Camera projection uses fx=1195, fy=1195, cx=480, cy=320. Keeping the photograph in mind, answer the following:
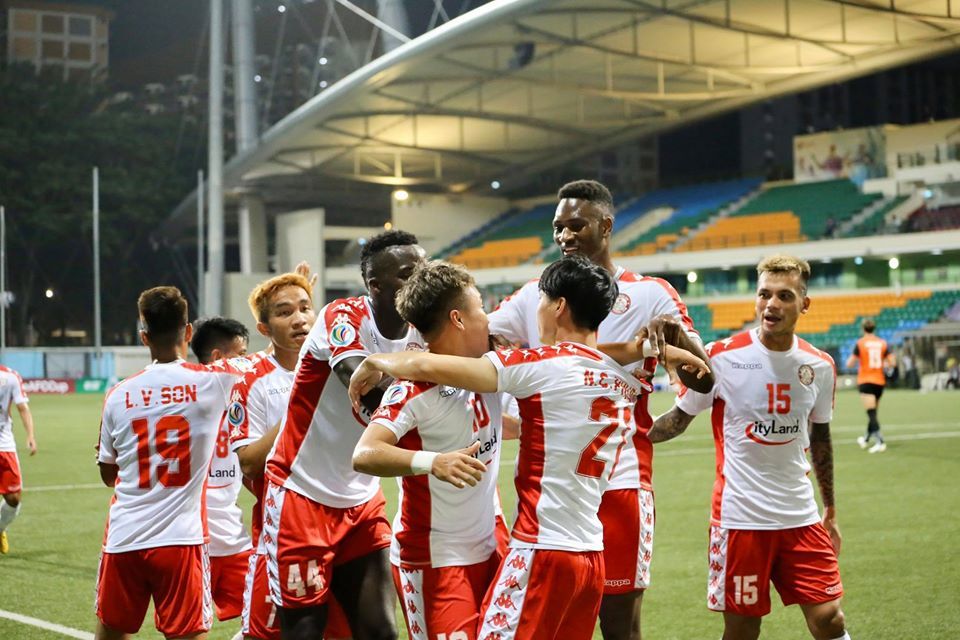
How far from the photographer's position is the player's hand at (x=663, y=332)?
4.20 metres

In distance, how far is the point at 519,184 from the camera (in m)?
62.1

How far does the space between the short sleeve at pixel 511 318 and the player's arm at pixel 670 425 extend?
0.82 meters

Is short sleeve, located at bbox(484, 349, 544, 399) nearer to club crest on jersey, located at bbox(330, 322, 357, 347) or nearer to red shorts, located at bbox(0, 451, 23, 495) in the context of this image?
club crest on jersey, located at bbox(330, 322, 357, 347)

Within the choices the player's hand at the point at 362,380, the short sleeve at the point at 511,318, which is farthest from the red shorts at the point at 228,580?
the player's hand at the point at 362,380

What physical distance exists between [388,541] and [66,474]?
13.5 meters

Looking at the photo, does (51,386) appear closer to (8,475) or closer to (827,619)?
(8,475)

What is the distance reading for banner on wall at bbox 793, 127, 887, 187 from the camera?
169 ft

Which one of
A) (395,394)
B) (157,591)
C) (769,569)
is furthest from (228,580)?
(395,394)

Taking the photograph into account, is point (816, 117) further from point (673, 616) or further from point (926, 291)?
point (673, 616)

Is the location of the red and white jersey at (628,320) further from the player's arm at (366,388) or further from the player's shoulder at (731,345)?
the player's arm at (366,388)

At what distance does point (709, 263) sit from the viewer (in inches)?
1896

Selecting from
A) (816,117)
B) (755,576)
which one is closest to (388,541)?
(755,576)

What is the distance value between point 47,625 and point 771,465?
473cm

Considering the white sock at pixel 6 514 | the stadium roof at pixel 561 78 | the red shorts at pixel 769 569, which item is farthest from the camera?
the stadium roof at pixel 561 78
